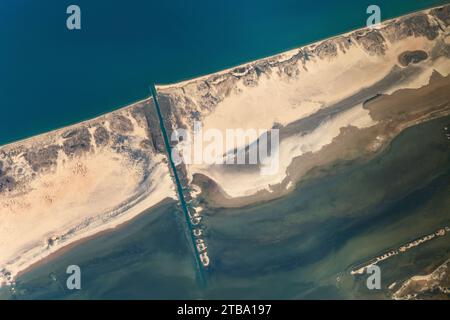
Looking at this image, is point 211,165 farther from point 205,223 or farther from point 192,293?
point 192,293

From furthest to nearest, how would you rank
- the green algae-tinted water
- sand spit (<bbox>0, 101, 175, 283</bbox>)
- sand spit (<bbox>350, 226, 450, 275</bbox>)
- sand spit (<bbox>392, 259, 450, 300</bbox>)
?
1. sand spit (<bbox>0, 101, 175, 283</bbox>)
2. the green algae-tinted water
3. sand spit (<bbox>350, 226, 450, 275</bbox>)
4. sand spit (<bbox>392, 259, 450, 300</bbox>)

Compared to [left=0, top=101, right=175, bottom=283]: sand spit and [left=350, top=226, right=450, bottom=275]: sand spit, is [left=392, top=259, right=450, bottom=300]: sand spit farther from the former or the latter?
[left=0, top=101, right=175, bottom=283]: sand spit

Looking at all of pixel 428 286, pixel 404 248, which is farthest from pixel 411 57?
pixel 428 286

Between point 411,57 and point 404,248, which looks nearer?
point 404,248

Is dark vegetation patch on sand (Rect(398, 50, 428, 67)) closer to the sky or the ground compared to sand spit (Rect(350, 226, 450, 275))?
closer to the sky

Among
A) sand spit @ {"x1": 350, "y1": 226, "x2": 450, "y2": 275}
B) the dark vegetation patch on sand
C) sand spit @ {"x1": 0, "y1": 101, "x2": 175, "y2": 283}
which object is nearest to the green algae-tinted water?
sand spit @ {"x1": 350, "y1": 226, "x2": 450, "y2": 275}

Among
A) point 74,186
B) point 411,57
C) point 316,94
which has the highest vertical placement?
point 411,57

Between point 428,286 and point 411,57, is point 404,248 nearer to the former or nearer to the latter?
point 428,286

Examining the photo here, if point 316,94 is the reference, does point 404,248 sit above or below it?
below
